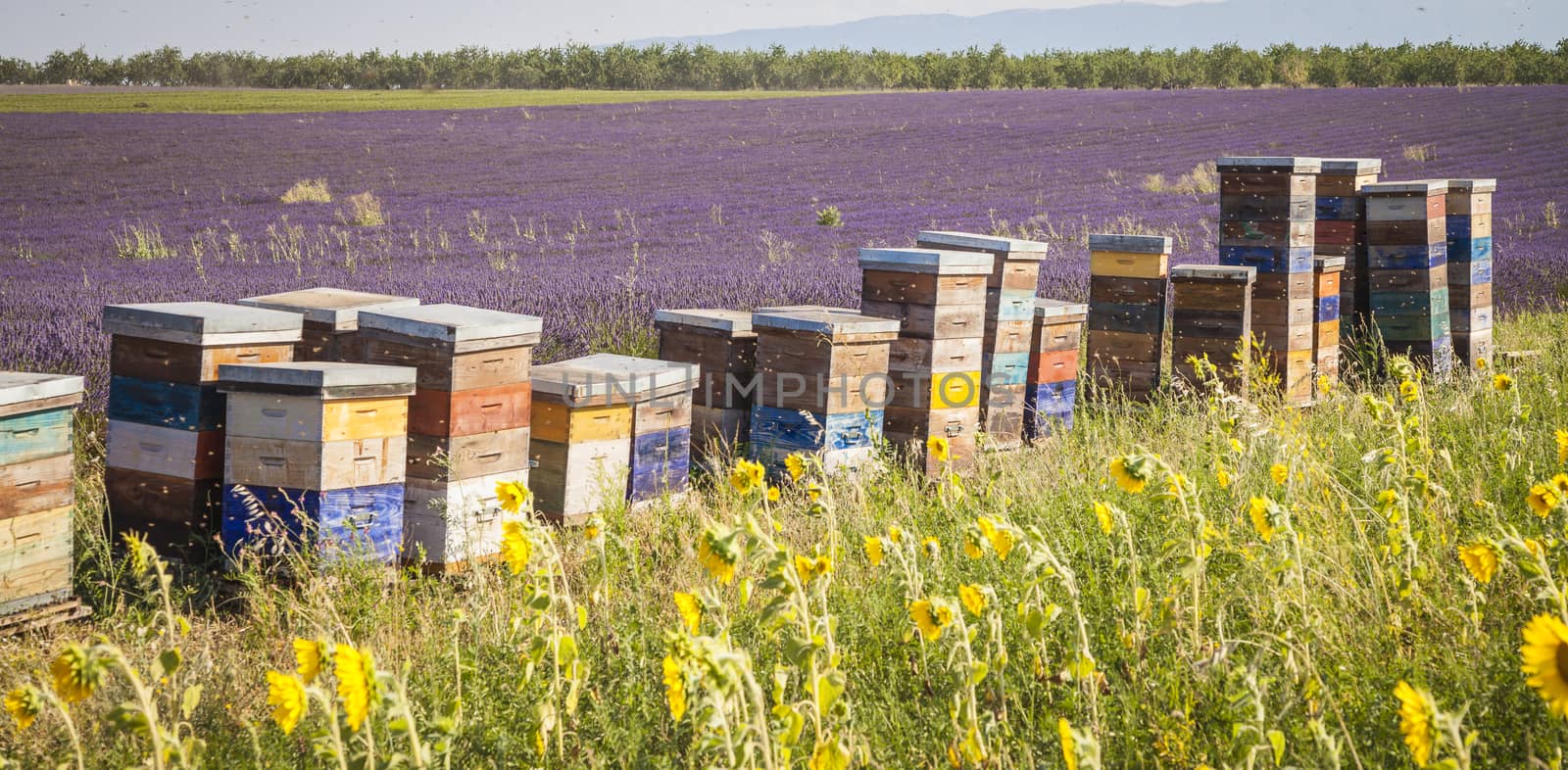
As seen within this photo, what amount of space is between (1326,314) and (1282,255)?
2.14ft

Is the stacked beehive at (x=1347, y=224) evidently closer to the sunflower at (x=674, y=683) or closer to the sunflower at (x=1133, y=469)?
the sunflower at (x=1133, y=469)

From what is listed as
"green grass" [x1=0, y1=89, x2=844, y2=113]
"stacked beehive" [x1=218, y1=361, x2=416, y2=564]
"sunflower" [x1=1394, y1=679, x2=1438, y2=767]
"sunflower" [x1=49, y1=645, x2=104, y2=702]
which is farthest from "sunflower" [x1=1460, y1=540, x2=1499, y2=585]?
"green grass" [x1=0, y1=89, x2=844, y2=113]

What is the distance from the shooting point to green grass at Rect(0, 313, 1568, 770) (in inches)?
98.0

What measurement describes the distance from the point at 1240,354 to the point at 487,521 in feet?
14.8

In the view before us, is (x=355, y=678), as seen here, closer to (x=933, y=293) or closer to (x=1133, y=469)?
(x=1133, y=469)

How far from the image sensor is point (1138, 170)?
2538 centimetres

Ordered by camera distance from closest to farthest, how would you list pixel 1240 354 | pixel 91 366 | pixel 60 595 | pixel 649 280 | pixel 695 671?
1. pixel 695 671
2. pixel 60 595
3. pixel 1240 354
4. pixel 91 366
5. pixel 649 280

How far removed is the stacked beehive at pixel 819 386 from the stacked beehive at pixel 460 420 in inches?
52.8

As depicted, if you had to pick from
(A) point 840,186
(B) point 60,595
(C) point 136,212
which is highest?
(A) point 840,186

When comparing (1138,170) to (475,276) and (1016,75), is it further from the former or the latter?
(1016,75)

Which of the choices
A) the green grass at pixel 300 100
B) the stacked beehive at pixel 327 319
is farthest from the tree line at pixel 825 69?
the stacked beehive at pixel 327 319

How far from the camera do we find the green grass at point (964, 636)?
98.0 inches

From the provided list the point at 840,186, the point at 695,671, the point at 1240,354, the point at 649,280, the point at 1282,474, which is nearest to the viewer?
the point at 695,671

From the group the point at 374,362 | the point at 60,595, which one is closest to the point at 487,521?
the point at 374,362
